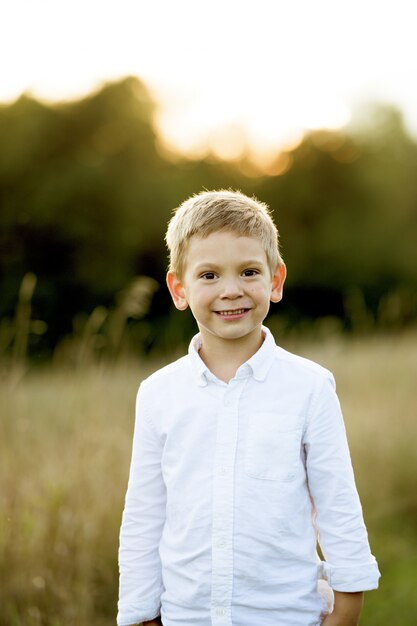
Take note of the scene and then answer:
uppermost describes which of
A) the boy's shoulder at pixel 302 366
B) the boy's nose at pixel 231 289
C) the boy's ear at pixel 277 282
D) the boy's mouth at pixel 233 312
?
the boy's ear at pixel 277 282

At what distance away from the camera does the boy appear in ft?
5.88

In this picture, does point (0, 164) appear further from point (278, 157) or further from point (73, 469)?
point (73, 469)

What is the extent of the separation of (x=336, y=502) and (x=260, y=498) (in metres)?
0.17

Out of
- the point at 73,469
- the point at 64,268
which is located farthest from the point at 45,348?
the point at 73,469

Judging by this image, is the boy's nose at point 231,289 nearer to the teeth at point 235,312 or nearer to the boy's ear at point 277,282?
the teeth at point 235,312

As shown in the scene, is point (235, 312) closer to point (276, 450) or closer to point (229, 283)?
point (229, 283)

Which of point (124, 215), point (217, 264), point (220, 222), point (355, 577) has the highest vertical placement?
point (124, 215)

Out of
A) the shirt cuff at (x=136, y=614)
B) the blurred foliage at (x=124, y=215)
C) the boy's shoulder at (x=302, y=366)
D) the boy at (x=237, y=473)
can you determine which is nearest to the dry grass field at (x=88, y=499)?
the shirt cuff at (x=136, y=614)

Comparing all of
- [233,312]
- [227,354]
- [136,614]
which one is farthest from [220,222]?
[136,614]

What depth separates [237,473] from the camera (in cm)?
180

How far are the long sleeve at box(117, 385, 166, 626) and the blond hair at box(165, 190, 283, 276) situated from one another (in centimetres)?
40

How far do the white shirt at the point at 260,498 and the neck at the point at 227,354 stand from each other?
0.05m

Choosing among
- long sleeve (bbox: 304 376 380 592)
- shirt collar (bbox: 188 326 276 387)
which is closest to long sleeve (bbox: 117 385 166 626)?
shirt collar (bbox: 188 326 276 387)

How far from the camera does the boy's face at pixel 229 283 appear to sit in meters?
1.85
